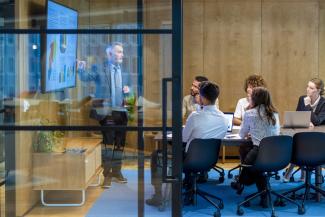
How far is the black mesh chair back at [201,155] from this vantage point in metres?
5.98

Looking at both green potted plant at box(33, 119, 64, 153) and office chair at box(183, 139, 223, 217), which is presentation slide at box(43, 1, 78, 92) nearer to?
green potted plant at box(33, 119, 64, 153)

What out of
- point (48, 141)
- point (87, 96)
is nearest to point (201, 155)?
point (87, 96)

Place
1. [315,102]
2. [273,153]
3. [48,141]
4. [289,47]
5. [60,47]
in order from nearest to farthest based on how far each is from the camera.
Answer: [60,47]
[48,141]
[273,153]
[315,102]
[289,47]

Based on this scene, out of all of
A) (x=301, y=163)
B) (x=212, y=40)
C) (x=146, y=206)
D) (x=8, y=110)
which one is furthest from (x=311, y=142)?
(x=212, y=40)

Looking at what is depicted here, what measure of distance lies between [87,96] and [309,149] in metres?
2.63

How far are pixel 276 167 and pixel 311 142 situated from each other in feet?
1.62

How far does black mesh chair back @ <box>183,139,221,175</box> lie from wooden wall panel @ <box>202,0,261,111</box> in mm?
3713

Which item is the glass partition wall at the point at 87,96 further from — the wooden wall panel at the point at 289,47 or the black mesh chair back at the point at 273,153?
the wooden wall panel at the point at 289,47

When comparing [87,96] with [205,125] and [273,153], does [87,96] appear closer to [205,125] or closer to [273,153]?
[205,125]

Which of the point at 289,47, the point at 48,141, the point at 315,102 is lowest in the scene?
the point at 48,141

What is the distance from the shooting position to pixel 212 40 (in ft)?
31.7

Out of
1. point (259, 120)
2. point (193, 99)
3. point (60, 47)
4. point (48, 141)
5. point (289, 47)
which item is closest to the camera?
point (60, 47)

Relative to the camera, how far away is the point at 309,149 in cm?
620

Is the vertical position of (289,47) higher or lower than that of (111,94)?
higher
